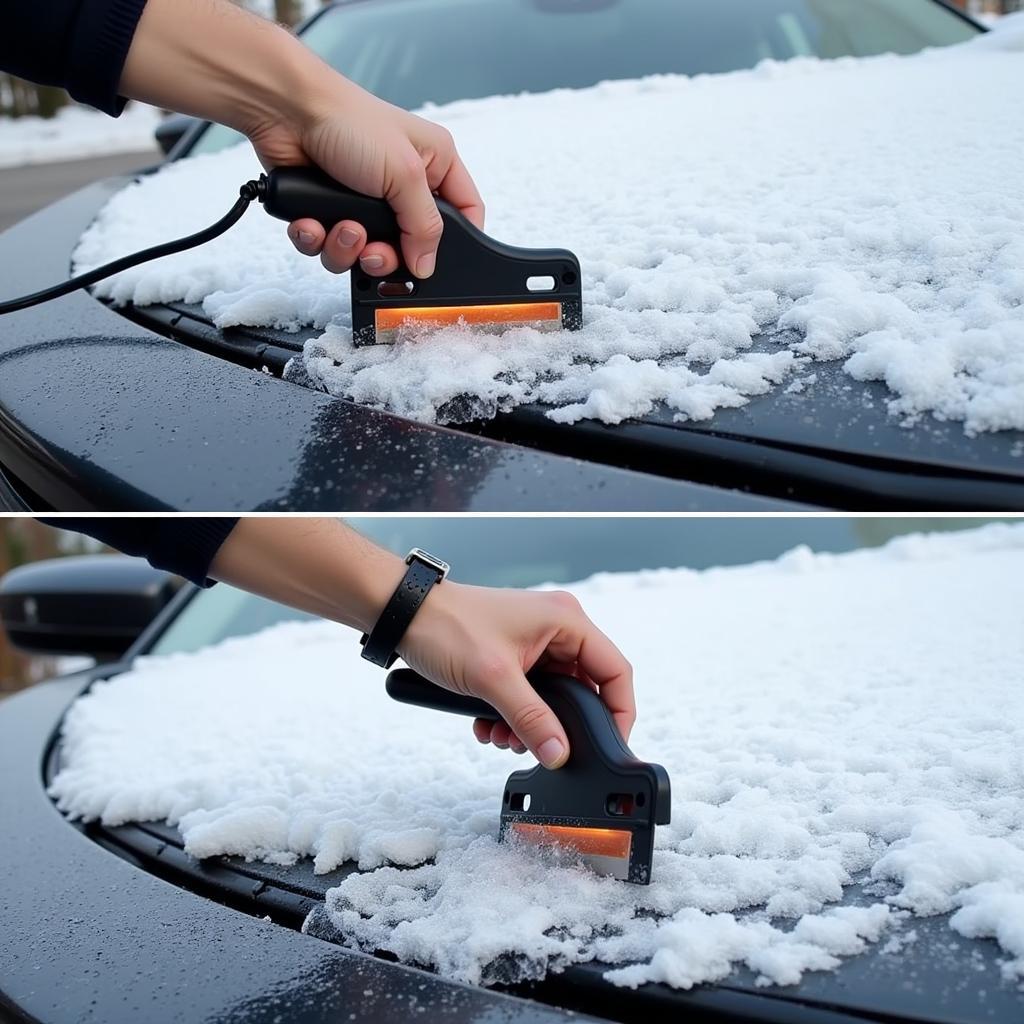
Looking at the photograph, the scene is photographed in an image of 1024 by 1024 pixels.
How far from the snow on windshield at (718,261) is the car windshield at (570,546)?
747 millimetres

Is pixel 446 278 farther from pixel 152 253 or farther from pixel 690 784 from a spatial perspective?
pixel 690 784

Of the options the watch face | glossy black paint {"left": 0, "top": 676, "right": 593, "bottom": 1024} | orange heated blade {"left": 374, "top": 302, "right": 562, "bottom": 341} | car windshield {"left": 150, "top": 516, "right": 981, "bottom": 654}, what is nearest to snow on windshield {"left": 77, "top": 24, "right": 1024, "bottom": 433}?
orange heated blade {"left": 374, "top": 302, "right": 562, "bottom": 341}

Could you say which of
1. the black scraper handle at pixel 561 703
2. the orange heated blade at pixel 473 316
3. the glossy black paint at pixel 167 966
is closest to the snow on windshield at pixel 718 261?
the orange heated blade at pixel 473 316

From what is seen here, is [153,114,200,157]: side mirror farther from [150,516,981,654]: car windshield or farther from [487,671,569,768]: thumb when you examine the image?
[487,671,569,768]: thumb

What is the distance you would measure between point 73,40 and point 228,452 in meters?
0.46

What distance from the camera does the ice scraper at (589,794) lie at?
968mm

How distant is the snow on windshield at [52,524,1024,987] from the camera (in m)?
0.86

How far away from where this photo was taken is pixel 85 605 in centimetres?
249

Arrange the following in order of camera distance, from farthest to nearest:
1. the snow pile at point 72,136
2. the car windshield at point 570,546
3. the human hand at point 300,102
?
the snow pile at point 72,136 < the car windshield at point 570,546 < the human hand at point 300,102

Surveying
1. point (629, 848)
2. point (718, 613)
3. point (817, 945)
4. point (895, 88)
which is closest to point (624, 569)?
point (718, 613)

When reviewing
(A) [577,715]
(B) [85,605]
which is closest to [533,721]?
(A) [577,715]

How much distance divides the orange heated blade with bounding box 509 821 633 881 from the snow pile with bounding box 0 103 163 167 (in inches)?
466

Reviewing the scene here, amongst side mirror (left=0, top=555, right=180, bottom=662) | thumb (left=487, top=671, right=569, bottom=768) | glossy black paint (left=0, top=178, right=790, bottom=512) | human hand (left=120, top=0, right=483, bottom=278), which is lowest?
side mirror (left=0, top=555, right=180, bottom=662)

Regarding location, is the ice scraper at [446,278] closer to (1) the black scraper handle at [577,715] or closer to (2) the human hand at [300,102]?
(2) the human hand at [300,102]
